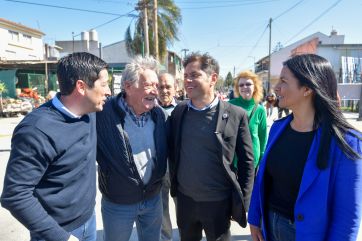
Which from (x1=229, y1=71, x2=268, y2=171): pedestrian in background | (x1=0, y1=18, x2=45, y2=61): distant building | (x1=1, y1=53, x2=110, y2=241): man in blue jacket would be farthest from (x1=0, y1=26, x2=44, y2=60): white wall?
(x1=1, y1=53, x2=110, y2=241): man in blue jacket

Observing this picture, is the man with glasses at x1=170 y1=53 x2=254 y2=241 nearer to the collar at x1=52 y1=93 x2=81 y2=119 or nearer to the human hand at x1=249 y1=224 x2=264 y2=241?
the human hand at x1=249 y1=224 x2=264 y2=241

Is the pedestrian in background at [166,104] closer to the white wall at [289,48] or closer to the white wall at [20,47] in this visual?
the white wall at [20,47]

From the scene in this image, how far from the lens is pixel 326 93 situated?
1.74 meters

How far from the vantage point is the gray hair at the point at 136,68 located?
7.77 ft

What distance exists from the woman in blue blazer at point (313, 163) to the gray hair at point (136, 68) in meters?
1.09

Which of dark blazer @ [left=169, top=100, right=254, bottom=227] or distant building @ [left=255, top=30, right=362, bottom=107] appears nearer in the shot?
dark blazer @ [left=169, top=100, right=254, bottom=227]

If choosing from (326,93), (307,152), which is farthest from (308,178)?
(326,93)

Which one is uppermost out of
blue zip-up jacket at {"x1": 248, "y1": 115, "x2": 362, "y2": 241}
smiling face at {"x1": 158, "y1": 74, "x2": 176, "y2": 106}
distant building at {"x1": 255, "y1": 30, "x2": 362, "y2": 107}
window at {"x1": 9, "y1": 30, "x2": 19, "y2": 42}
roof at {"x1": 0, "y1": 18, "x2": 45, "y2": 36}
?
roof at {"x1": 0, "y1": 18, "x2": 45, "y2": 36}

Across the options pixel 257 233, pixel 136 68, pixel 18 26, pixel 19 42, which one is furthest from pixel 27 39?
pixel 257 233

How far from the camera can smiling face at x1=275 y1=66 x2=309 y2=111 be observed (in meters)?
1.79

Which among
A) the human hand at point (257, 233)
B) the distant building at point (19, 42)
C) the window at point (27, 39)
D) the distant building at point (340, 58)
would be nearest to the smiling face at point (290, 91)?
the human hand at point (257, 233)

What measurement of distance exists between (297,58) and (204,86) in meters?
0.85

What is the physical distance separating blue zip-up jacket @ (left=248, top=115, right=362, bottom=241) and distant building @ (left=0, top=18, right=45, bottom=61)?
31.3 meters

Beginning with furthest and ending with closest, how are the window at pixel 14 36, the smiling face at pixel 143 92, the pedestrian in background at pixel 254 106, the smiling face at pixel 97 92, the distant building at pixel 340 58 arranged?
the window at pixel 14 36, the distant building at pixel 340 58, the pedestrian in background at pixel 254 106, the smiling face at pixel 143 92, the smiling face at pixel 97 92
